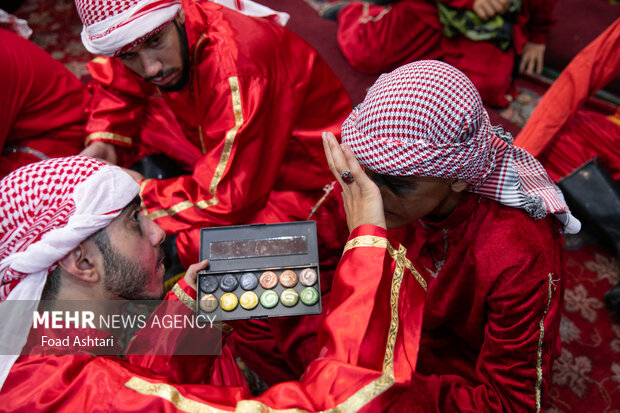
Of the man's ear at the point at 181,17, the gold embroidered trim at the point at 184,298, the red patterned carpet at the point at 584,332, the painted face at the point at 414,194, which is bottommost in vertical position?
the red patterned carpet at the point at 584,332

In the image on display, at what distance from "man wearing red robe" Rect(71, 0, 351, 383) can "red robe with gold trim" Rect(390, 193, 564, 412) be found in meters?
0.43

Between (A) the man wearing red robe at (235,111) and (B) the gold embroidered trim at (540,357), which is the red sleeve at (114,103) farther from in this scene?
(B) the gold embroidered trim at (540,357)

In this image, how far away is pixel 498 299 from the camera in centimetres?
120

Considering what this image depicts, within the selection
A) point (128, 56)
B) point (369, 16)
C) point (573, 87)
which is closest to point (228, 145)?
point (128, 56)

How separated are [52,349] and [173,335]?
0.32 m

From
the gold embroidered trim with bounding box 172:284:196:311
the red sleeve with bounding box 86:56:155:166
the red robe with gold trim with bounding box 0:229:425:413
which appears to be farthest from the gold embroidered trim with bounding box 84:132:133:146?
the red robe with gold trim with bounding box 0:229:425:413

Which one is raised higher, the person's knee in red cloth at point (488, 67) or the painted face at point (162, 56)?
the painted face at point (162, 56)

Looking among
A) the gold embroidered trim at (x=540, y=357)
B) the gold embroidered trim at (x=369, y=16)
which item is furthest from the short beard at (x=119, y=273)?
the gold embroidered trim at (x=369, y=16)

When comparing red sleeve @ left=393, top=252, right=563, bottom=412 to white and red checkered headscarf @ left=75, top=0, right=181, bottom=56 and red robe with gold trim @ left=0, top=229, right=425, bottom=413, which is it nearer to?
red robe with gold trim @ left=0, top=229, right=425, bottom=413

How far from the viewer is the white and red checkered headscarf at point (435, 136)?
1.04 meters

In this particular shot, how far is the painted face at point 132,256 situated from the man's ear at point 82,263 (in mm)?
27

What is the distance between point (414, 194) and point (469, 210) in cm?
20

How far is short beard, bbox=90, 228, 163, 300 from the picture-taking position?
4.16 feet

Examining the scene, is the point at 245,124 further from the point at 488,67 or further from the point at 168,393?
the point at 488,67
